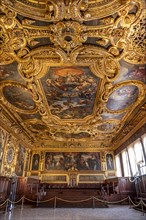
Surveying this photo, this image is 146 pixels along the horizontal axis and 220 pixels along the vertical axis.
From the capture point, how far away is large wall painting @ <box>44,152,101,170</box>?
18031 mm

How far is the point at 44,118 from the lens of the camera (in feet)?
38.4

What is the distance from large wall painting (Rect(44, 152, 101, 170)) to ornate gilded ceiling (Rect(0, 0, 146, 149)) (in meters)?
7.38

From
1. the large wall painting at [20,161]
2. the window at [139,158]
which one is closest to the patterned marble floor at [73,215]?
the window at [139,158]

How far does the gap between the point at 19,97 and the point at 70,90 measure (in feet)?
10.2

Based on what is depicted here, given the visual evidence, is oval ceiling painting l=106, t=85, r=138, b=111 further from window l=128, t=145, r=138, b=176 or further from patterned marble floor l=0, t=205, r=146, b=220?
patterned marble floor l=0, t=205, r=146, b=220

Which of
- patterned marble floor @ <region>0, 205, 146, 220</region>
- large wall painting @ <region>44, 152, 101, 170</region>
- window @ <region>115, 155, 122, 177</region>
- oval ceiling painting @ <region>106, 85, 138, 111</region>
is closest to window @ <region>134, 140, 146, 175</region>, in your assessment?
patterned marble floor @ <region>0, 205, 146, 220</region>

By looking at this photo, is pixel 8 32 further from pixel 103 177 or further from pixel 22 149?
pixel 103 177

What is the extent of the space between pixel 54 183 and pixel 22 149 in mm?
5290

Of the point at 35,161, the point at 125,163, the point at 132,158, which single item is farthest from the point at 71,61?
the point at 35,161

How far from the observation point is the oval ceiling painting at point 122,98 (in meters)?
8.38

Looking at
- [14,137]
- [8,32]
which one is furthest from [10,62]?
[14,137]

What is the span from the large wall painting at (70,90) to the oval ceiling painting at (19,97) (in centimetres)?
116

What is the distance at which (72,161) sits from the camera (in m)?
18.3

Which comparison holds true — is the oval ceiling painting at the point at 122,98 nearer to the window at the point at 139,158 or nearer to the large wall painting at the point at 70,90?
the large wall painting at the point at 70,90
